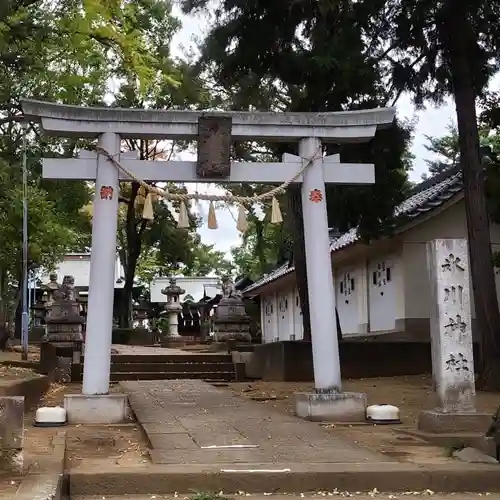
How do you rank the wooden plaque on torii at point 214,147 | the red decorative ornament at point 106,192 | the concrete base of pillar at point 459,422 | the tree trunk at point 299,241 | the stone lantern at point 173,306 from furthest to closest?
1. the stone lantern at point 173,306
2. the tree trunk at point 299,241
3. the wooden plaque on torii at point 214,147
4. the red decorative ornament at point 106,192
5. the concrete base of pillar at point 459,422

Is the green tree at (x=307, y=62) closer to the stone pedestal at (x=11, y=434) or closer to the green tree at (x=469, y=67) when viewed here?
the green tree at (x=469, y=67)

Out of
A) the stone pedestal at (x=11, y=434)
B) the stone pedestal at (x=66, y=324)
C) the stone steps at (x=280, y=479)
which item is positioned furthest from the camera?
the stone pedestal at (x=66, y=324)

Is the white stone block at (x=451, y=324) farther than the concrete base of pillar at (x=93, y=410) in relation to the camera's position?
No

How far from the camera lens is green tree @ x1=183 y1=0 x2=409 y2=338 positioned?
40.0ft

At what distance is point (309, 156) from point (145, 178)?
2440mm

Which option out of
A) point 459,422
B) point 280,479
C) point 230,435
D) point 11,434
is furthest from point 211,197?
point 11,434

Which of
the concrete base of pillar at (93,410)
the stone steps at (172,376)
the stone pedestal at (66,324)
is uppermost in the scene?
the stone pedestal at (66,324)

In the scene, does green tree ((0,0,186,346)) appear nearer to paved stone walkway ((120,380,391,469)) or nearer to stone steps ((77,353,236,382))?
stone steps ((77,353,236,382))

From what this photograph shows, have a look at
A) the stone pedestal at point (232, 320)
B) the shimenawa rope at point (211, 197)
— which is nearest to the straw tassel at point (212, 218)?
the shimenawa rope at point (211, 197)

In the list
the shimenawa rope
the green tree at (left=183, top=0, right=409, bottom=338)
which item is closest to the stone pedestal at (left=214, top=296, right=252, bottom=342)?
the green tree at (left=183, top=0, right=409, bottom=338)

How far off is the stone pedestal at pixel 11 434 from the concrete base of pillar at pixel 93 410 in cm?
374

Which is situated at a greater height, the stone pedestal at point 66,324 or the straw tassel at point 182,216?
the straw tassel at point 182,216

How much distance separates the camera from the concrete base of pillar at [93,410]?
Answer: 31.3 feet

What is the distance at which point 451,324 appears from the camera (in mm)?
8672
